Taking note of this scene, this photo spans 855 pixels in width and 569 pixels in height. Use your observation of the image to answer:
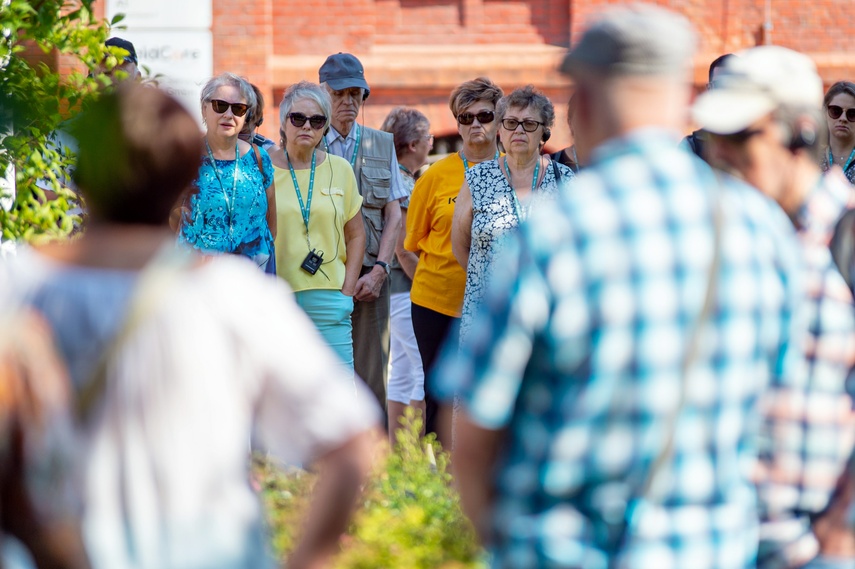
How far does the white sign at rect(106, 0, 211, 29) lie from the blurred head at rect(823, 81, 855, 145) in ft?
25.2

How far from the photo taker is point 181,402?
204cm

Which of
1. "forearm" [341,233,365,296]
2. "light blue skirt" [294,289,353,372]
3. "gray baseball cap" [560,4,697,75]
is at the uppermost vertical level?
"gray baseball cap" [560,4,697,75]

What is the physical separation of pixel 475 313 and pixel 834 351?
147 inches

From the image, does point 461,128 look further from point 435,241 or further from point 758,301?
point 758,301

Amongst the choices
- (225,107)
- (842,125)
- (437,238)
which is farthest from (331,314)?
(842,125)

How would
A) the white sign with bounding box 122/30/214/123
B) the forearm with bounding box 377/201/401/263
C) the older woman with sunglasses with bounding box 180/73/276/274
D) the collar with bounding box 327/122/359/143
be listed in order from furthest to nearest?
the white sign with bounding box 122/30/214/123
the collar with bounding box 327/122/359/143
the forearm with bounding box 377/201/401/263
the older woman with sunglasses with bounding box 180/73/276/274

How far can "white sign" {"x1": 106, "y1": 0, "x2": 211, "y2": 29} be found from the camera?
1267cm

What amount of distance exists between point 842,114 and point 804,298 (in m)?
4.63

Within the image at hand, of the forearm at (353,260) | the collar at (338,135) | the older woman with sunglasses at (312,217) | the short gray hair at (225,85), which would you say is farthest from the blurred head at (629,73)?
the collar at (338,135)

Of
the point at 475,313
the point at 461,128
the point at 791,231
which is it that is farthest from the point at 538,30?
the point at 791,231

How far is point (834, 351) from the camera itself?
2.54m

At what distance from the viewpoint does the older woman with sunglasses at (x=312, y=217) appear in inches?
256

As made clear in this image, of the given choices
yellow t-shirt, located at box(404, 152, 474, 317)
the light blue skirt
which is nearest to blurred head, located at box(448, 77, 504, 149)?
yellow t-shirt, located at box(404, 152, 474, 317)

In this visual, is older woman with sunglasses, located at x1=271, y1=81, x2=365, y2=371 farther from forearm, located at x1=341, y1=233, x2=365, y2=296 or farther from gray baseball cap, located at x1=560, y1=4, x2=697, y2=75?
gray baseball cap, located at x1=560, y1=4, x2=697, y2=75
